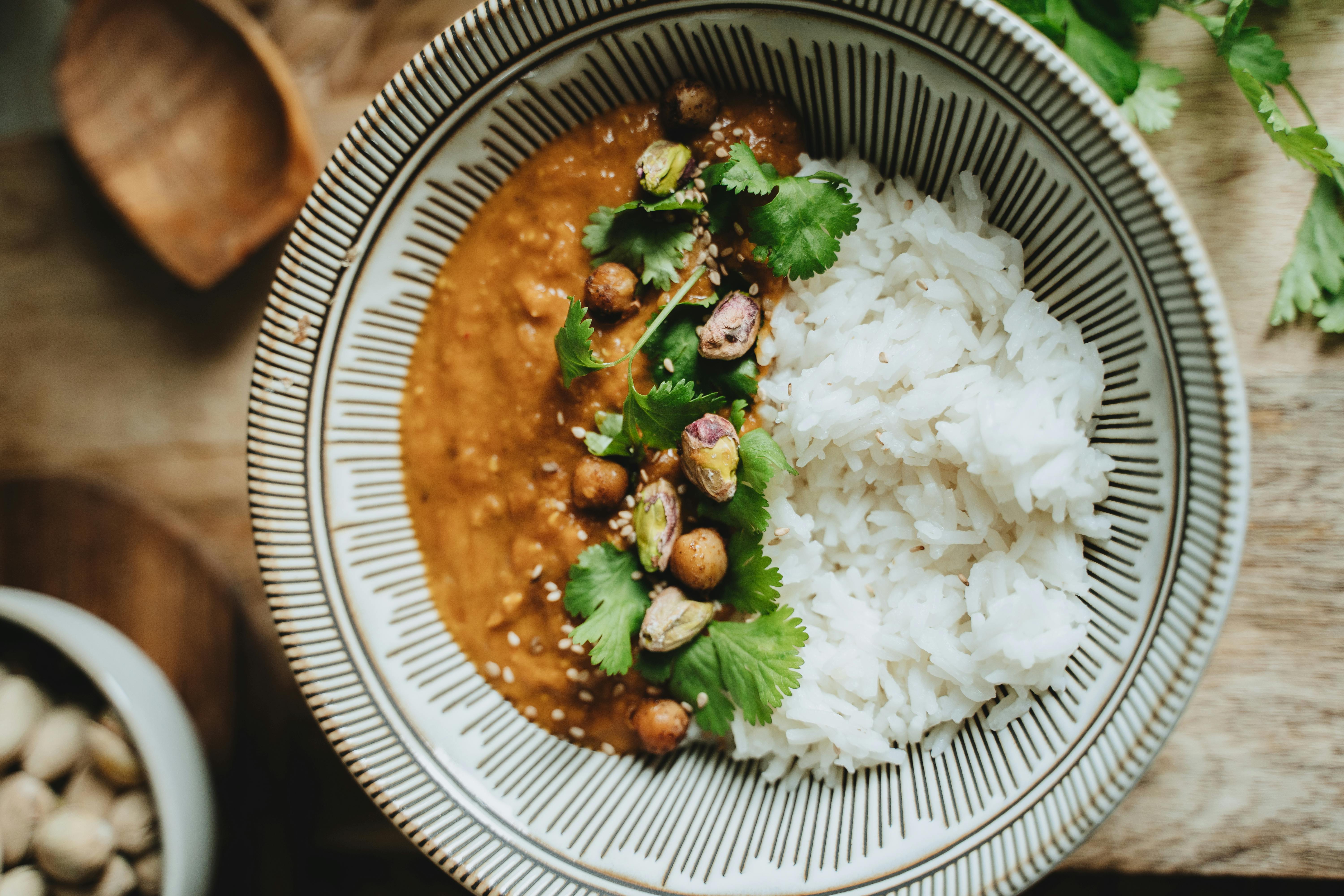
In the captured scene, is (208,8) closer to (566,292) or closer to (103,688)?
(566,292)

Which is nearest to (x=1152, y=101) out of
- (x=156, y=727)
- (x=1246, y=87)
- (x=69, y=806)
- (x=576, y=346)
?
(x=1246, y=87)

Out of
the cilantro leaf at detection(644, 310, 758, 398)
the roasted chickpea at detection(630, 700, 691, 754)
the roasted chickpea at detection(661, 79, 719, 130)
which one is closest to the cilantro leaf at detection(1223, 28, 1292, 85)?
the roasted chickpea at detection(661, 79, 719, 130)

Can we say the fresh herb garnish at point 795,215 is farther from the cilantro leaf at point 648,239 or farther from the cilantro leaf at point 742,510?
the cilantro leaf at point 742,510

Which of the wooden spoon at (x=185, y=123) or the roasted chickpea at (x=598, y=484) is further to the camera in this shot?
the wooden spoon at (x=185, y=123)

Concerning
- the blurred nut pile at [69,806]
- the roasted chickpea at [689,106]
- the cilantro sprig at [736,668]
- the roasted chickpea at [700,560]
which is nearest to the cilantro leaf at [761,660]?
the cilantro sprig at [736,668]

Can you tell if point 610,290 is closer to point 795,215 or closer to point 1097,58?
point 795,215
